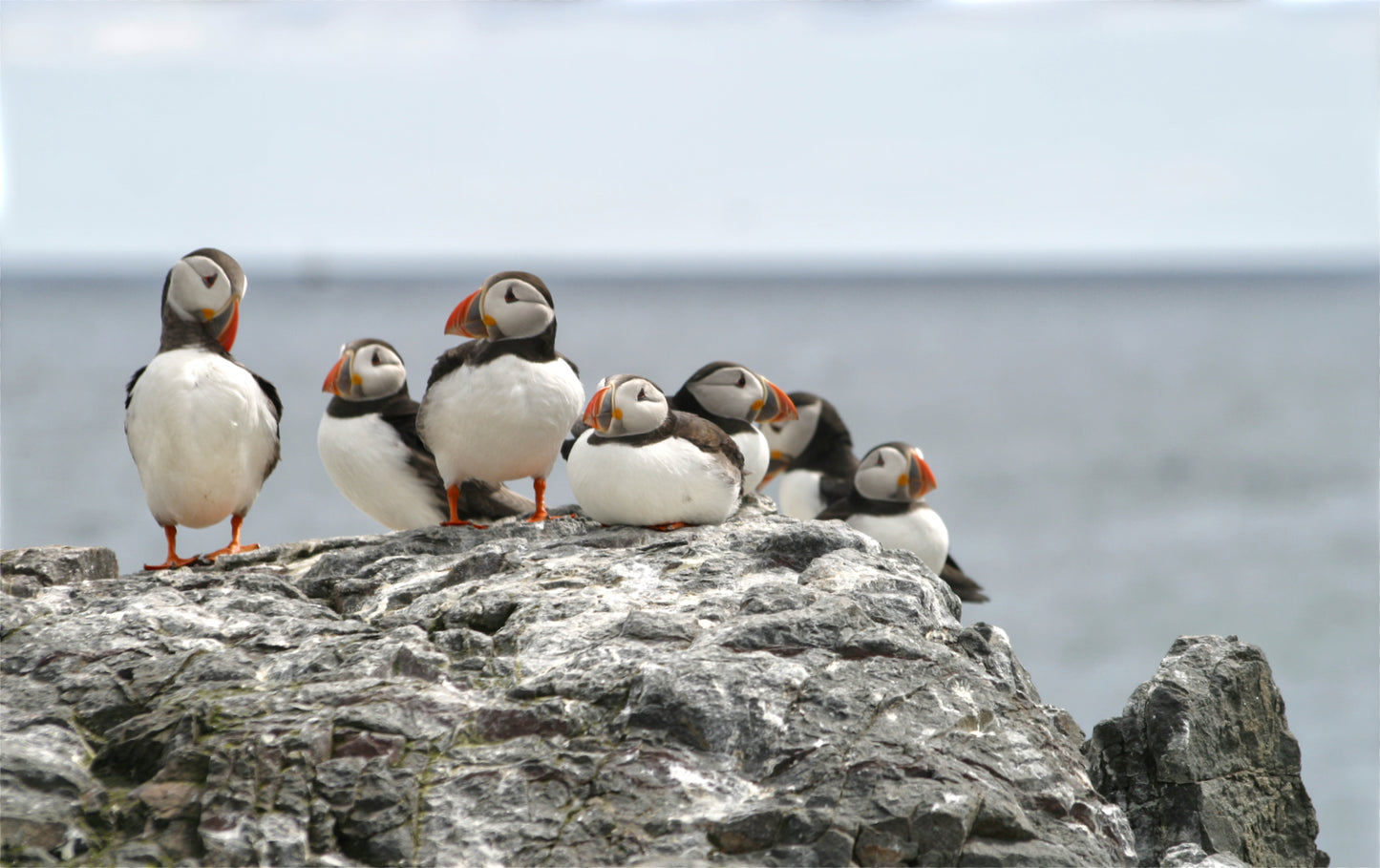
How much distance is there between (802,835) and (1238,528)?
28.7 m

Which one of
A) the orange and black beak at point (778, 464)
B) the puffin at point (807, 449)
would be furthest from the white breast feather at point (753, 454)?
the orange and black beak at point (778, 464)

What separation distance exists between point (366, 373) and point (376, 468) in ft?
1.61

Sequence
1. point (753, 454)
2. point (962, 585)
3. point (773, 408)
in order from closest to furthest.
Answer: point (773, 408) < point (753, 454) < point (962, 585)

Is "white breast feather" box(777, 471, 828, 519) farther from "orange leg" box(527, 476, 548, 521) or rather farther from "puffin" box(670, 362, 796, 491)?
"orange leg" box(527, 476, 548, 521)

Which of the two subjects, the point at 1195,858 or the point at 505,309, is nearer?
the point at 1195,858

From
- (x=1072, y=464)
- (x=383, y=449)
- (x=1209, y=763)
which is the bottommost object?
(x=1209, y=763)

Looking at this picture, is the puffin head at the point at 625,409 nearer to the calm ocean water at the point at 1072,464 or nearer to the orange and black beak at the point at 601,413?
the orange and black beak at the point at 601,413

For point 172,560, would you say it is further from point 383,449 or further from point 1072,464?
point 1072,464

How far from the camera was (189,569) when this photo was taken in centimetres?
582

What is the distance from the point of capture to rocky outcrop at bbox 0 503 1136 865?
3820mm

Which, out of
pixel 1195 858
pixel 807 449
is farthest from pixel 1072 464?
pixel 1195 858

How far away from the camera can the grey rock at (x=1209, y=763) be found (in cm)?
486

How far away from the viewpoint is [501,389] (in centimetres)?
636

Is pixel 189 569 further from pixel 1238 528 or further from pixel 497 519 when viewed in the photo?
pixel 1238 528
